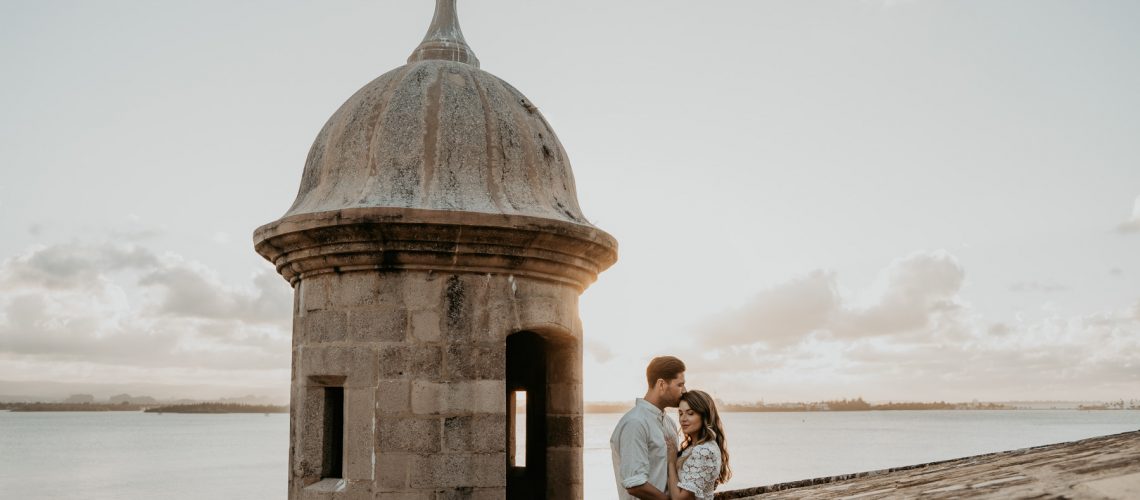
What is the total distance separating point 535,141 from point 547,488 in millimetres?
1881

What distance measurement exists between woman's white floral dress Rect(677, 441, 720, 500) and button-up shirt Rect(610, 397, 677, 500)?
98 mm

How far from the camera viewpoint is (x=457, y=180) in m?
4.65

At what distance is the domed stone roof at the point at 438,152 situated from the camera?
4.60 metres

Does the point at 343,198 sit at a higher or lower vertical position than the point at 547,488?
higher

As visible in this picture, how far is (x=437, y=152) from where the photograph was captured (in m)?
4.71

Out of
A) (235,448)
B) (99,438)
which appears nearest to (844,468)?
(235,448)

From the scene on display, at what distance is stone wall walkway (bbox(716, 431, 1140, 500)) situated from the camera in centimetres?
221

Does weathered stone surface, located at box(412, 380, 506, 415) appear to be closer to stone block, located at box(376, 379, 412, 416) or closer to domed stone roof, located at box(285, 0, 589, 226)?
stone block, located at box(376, 379, 412, 416)

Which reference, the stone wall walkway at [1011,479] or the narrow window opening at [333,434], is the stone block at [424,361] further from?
the stone wall walkway at [1011,479]

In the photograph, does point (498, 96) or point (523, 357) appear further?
point (523, 357)

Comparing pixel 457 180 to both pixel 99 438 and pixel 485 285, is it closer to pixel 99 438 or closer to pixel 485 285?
pixel 485 285

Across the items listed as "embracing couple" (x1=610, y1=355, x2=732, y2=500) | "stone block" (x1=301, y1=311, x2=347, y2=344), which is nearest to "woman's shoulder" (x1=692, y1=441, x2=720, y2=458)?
"embracing couple" (x1=610, y1=355, x2=732, y2=500)

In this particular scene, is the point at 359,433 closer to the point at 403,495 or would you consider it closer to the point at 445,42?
the point at 403,495

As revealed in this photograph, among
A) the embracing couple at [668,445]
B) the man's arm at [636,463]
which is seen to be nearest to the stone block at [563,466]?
the embracing couple at [668,445]
